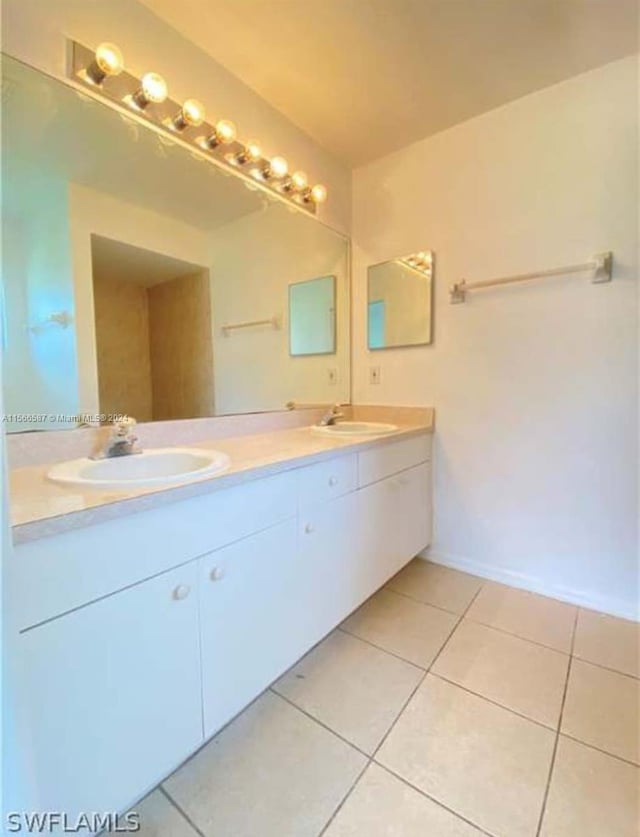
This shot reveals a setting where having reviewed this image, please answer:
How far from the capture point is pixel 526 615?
1.57m

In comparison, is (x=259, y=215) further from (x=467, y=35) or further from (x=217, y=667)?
(x=217, y=667)

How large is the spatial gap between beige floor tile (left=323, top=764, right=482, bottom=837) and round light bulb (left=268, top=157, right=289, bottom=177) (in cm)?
211

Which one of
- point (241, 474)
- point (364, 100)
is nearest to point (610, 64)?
point (364, 100)

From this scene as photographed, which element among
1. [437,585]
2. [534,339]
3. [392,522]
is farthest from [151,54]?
[437,585]

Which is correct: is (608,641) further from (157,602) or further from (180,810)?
(157,602)

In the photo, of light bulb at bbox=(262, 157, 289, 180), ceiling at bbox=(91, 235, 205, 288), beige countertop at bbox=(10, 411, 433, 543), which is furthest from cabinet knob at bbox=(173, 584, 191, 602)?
light bulb at bbox=(262, 157, 289, 180)

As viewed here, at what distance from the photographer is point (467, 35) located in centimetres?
131

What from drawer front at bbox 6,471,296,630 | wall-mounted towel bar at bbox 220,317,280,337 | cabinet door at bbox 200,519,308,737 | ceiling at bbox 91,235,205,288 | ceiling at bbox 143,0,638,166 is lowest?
cabinet door at bbox 200,519,308,737

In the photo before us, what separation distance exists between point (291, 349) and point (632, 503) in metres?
1.59

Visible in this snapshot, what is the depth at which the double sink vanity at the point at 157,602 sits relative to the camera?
655 millimetres

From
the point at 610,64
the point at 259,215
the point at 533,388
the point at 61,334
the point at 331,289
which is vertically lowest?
the point at 533,388

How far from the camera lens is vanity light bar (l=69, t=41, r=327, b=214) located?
43.3 inches

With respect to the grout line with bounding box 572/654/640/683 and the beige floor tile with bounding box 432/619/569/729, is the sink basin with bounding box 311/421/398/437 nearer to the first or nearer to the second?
the beige floor tile with bounding box 432/619/569/729

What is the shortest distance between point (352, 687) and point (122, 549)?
905mm
